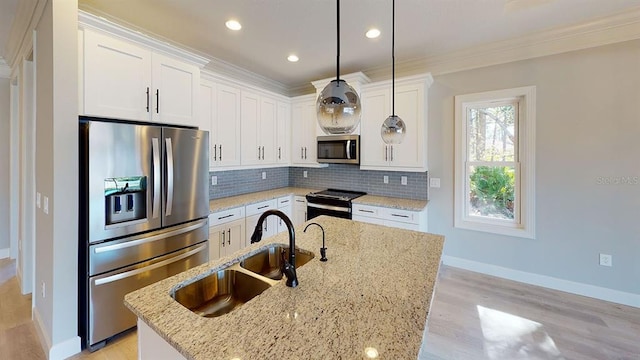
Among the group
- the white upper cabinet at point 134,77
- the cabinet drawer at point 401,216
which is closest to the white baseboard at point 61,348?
the white upper cabinet at point 134,77

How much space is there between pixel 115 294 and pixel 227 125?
6.86ft

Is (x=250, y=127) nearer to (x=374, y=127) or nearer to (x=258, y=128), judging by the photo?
(x=258, y=128)

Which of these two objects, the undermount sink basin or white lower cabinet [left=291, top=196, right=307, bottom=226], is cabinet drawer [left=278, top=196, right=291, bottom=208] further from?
the undermount sink basin

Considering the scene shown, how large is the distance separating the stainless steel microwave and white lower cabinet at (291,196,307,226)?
0.68 metres

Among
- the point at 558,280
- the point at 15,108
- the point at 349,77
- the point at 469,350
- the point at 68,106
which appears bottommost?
the point at 469,350

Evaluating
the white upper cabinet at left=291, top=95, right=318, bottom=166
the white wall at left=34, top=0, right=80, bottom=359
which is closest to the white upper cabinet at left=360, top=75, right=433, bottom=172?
the white upper cabinet at left=291, top=95, right=318, bottom=166

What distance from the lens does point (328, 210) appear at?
363 cm

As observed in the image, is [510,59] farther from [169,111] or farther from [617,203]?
[169,111]

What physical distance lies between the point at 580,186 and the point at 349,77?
2.91m

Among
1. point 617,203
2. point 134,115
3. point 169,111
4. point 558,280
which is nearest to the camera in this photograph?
point 134,115

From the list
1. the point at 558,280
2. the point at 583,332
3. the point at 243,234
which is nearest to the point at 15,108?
the point at 243,234

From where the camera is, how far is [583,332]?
2.21 m

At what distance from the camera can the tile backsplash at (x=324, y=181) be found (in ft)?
12.0

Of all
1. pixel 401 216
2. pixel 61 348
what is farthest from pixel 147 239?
pixel 401 216
